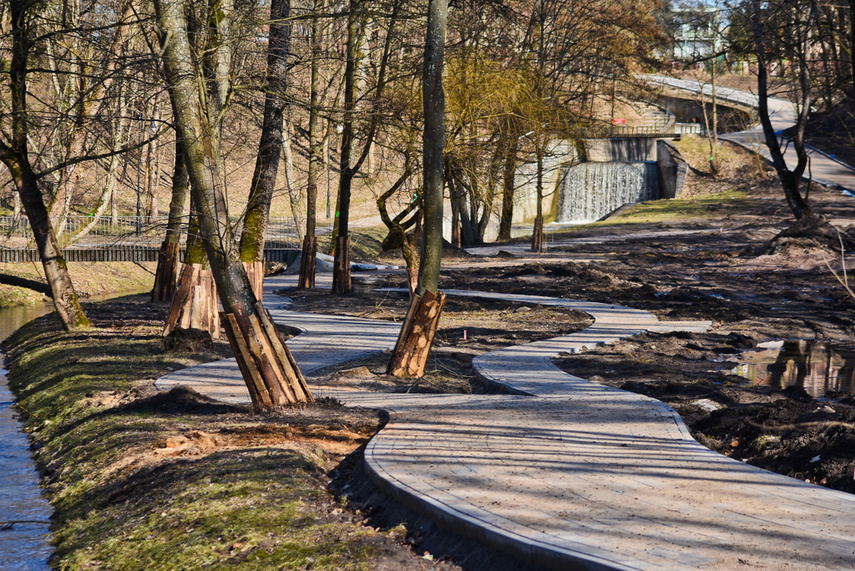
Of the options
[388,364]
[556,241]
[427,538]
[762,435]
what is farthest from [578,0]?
[427,538]

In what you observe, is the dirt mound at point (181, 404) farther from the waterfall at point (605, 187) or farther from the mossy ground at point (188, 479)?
the waterfall at point (605, 187)

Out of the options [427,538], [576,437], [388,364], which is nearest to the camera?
[427,538]

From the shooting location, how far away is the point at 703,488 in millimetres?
4934

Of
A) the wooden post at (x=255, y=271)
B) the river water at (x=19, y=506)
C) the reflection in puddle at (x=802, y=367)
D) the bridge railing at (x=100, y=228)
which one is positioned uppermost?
the bridge railing at (x=100, y=228)

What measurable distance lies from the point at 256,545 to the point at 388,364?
483 cm

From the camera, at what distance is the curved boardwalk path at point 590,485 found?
3955mm

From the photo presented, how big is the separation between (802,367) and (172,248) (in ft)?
37.6

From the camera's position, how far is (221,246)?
292 inches

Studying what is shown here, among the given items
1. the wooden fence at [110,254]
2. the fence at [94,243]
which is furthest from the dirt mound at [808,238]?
the wooden fence at [110,254]

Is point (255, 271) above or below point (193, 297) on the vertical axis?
above

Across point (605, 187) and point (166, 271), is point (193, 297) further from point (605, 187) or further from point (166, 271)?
point (605, 187)

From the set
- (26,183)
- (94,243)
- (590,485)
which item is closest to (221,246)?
(590,485)

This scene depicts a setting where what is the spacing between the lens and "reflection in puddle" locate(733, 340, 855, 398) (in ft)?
31.8

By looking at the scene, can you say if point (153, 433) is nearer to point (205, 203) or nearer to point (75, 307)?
point (205, 203)
